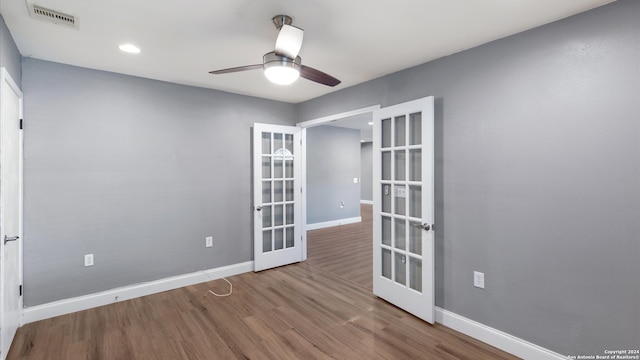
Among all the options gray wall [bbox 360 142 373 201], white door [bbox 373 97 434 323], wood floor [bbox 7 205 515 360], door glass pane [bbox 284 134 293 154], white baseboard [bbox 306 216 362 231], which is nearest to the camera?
wood floor [bbox 7 205 515 360]

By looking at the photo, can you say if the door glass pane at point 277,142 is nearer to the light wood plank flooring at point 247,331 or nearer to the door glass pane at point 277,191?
the door glass pane at point 277,191

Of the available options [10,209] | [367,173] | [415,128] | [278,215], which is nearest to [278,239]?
Answer: [278,215]

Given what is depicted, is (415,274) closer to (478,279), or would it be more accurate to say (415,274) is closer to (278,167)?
(478,279)

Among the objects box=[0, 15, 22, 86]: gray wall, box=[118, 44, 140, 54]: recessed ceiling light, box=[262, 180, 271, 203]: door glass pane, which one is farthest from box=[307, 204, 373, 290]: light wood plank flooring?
box=[0, 15, 22, 86]: gray wall

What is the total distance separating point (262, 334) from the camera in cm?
254

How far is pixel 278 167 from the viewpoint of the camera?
4.41 metres

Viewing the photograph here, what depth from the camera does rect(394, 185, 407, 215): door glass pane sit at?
299 centimetres

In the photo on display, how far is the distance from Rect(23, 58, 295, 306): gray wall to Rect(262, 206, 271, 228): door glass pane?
0.21 meters

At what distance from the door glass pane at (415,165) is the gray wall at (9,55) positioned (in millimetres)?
3436

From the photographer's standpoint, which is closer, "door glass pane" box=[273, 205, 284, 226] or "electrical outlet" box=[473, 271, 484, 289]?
"electrical outlet" box=[473, 271, 484, 289]

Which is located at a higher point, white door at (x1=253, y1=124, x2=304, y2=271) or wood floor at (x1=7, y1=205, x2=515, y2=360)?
white door at (x1=253, y1=124, x2=304, y2=271)

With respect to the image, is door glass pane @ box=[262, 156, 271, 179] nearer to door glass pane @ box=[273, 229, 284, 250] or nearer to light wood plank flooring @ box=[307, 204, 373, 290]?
door glass pane @ box=[273, 229, 284, 250]

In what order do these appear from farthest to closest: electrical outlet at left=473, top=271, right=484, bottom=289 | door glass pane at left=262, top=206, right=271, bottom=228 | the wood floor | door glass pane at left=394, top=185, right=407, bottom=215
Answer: door glass pane at left=262, top=206, right=271, bottom=228
door glass pane at left=394, top=185, right=407, bottom=215
electrical outlet at left=473, top=271, right=484, bottom=289
the wood floor

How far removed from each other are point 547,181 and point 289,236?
3376mm
